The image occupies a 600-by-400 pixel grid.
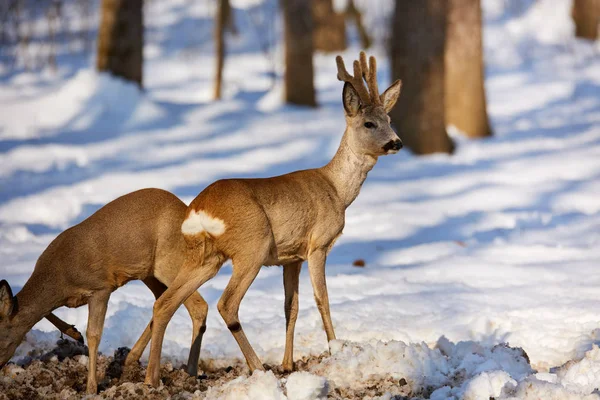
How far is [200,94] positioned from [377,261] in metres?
13.2

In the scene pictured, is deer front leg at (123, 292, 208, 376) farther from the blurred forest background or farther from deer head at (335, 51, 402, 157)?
the blurred forest background

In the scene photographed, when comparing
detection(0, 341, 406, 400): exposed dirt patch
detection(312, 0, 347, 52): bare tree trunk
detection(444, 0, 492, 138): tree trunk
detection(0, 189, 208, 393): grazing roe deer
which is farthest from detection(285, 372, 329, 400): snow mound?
detection(312, 0, 347, 52): bare tree trunk

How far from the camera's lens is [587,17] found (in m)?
25.2

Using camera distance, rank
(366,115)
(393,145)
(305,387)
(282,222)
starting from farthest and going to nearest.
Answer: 1. (366,115)
2. (393,145)
3. (282,222)
4. (305,387)

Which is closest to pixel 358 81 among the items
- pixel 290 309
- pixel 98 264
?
pixel 290 309

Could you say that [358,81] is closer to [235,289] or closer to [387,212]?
[235,289]

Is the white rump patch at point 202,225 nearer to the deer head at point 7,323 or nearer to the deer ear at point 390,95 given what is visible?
the deer head at point 7,323

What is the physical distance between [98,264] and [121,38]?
975 cm

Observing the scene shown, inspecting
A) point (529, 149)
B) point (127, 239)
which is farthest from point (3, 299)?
point (529, 149)

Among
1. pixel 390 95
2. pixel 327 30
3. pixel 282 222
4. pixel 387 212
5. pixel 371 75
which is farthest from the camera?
pixel 327 30

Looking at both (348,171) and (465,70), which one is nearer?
(348,171)

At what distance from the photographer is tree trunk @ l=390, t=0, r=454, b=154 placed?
13.4 metres

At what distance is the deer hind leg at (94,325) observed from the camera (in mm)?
4812

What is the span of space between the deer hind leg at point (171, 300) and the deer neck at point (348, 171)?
41.4 inches
